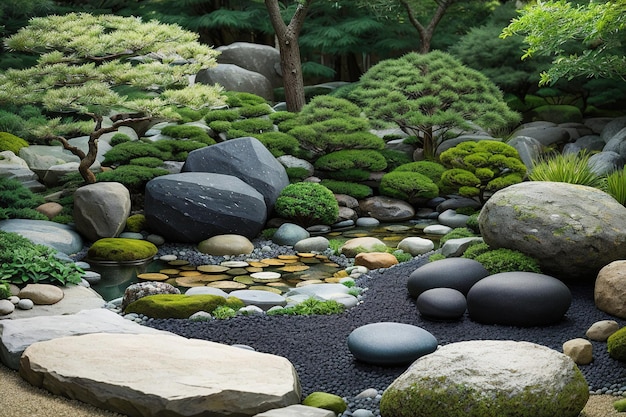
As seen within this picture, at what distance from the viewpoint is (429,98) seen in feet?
45.2

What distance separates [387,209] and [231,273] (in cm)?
421

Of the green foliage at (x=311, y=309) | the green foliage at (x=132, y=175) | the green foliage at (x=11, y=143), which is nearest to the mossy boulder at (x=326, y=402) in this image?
the green foliage at (x=311, y=309)

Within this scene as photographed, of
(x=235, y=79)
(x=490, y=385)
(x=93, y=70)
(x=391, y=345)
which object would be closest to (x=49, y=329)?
(x=391, y=345)

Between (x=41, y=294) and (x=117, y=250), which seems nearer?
(x=41, y=294)

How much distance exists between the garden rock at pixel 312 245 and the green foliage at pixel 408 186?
8.88 feet

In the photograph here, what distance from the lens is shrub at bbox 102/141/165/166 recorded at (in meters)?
12.0

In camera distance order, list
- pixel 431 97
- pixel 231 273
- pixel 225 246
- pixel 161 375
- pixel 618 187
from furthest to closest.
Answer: pixel 431 97 → pixel 225 246 → pixel 231 273 → pixel 618 187 → pixel 161 375

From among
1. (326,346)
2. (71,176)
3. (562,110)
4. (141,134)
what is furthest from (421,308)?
(562,110)

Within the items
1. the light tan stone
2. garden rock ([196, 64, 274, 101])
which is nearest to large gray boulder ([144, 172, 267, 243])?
the light tan stone

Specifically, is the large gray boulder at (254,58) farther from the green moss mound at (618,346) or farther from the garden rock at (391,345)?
the green moss mound at (618,346)

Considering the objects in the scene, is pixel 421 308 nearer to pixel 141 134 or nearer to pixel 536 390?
pixel 536 390

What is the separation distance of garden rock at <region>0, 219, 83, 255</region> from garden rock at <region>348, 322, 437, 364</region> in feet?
17.6

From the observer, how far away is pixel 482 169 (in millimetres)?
11461

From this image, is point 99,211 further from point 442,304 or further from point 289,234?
point 442,304
